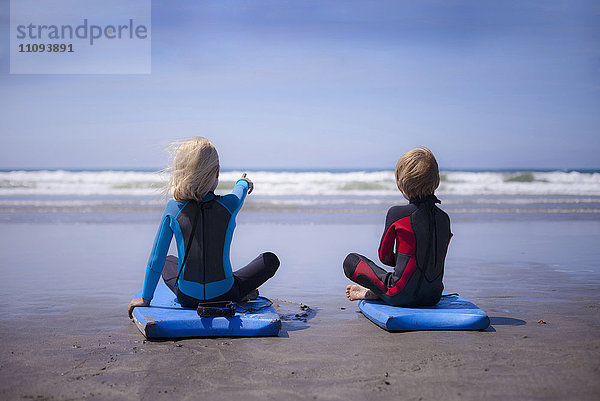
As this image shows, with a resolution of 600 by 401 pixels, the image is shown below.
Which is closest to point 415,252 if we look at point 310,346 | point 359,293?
point 359,293

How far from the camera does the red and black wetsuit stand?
461cm

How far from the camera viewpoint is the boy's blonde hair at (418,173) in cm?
460

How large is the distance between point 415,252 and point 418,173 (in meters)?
0.64

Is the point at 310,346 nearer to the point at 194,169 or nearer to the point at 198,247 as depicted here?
the point at 198,247

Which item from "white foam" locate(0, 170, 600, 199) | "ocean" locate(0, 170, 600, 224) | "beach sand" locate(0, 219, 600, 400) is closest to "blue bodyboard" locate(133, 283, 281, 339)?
"beach sand" locate(0, 219, 600, 400)

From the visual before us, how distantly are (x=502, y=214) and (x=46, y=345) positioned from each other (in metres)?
13.1

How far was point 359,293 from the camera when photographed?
16.6 feet

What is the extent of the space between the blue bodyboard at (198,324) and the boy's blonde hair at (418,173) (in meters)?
1.52

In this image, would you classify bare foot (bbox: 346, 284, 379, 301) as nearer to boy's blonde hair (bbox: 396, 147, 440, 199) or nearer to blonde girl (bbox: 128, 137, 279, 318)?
boy's blonde hair (bbox: 396, 147, 440, 199)

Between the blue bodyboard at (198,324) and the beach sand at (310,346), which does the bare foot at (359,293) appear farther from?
the blue bodyboard at (198,324)

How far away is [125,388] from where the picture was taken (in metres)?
3.14

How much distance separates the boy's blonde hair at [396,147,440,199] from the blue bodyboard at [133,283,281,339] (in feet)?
4.98

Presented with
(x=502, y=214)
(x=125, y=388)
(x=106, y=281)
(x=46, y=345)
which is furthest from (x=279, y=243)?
(x=502, y=214)

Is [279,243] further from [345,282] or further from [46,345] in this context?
[46,345]
